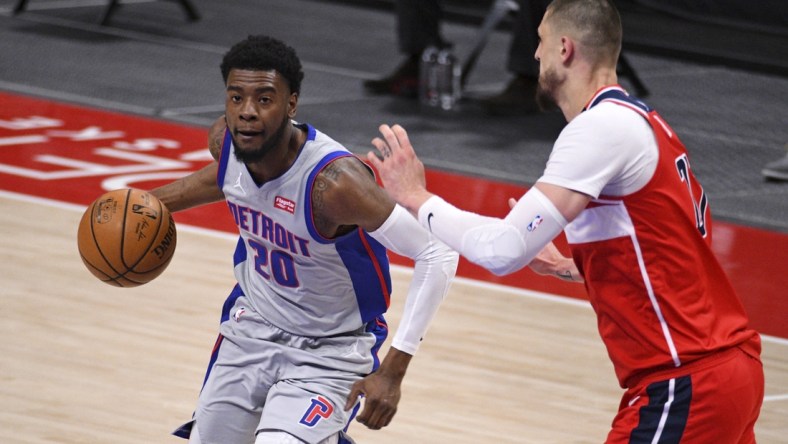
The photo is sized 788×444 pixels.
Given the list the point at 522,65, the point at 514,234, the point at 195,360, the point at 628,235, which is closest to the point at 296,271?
the point at 514,234

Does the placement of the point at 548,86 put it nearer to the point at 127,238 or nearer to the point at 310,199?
the point at 310,199

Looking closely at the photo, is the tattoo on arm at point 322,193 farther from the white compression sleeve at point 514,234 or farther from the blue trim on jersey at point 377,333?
the white compression sleeve at point 514,234

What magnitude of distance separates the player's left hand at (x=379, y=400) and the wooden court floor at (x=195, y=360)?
55.5 inches

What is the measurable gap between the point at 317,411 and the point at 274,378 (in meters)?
0.21

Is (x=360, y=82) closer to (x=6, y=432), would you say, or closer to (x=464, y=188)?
(x=464, y=188)

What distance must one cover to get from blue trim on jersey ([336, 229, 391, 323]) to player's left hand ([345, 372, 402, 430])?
39cm

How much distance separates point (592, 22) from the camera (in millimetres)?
3535

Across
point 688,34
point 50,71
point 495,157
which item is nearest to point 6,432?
point 495,157

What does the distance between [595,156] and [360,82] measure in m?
8.62

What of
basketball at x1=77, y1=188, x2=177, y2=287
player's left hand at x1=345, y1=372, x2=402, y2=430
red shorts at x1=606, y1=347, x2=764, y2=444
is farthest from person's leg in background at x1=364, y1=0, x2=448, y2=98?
red shorts at x1=606, y1=347, x2=764, y2=444

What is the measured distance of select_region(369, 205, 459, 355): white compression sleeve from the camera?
3.98m

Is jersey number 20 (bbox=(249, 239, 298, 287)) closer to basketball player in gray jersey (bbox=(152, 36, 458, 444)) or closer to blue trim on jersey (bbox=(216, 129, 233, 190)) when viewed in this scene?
basketball player in gray jersey (bbox=(152, 36, 458, 444))

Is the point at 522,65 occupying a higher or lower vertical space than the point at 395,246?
lower

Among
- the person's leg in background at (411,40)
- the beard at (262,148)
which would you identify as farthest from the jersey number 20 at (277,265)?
the person's leg in background at (411,40)
